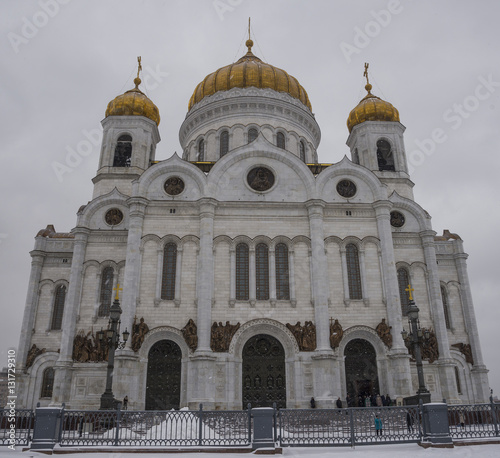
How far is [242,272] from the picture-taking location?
2322 centimetres

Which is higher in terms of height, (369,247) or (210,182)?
(210,182)

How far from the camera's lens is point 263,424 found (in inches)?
454

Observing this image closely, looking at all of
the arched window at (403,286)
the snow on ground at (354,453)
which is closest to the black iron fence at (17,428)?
the snow on ground at (354,453)

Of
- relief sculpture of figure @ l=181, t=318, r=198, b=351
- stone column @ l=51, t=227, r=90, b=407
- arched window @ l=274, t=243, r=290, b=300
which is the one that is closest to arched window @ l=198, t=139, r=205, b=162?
stone column @ l=51, t=227, r=90, b=407

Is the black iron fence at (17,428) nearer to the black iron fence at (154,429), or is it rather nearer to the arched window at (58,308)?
the black iron fence at (154,429)

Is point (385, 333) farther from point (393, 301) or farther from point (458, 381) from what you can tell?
point (458, 381)

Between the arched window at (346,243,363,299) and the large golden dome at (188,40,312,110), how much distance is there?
13951mm

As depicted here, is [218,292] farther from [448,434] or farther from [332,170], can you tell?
[448,434]

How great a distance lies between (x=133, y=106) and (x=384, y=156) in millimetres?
16751

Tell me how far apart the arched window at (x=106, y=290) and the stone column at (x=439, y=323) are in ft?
57.4

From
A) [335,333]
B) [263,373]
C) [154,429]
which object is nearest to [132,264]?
[263,373]

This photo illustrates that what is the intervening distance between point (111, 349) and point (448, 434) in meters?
11.3

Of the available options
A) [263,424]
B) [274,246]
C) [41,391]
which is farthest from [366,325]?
[41,391]

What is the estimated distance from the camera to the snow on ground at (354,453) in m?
10.7
